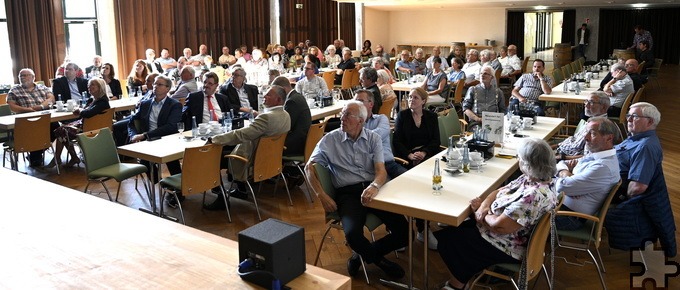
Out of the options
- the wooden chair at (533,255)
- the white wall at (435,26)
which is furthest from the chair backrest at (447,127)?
the white wall at (435,26)

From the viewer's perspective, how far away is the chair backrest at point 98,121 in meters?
7.03

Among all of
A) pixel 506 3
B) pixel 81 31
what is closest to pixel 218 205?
pixel 81 31

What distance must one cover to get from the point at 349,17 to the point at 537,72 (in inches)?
494

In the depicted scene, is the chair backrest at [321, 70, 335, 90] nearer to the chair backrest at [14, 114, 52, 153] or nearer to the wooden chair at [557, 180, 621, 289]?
the chair backrest at [14, 114, 52, 153]

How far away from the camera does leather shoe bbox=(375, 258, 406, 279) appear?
425 cm

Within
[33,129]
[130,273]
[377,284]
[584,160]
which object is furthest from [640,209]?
[33,129]

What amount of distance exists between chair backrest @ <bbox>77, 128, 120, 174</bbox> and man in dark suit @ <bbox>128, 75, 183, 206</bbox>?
56cm

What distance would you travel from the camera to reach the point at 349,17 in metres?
20.3

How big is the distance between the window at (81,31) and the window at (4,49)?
1.34 metres

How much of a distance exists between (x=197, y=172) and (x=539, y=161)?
2841mm

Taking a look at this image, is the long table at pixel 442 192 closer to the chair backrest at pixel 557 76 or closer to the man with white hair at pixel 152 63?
the chair backrest at pixel 557 76

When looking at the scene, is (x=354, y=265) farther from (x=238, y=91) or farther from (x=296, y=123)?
(x=238, y=91)

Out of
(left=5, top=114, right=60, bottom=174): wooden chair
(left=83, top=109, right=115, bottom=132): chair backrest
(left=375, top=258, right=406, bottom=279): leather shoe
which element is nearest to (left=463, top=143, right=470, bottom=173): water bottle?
(left=375, top=258, right=406, bottom=279): leather shoe

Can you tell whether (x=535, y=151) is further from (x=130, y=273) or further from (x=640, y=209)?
(x=130, y=273)
